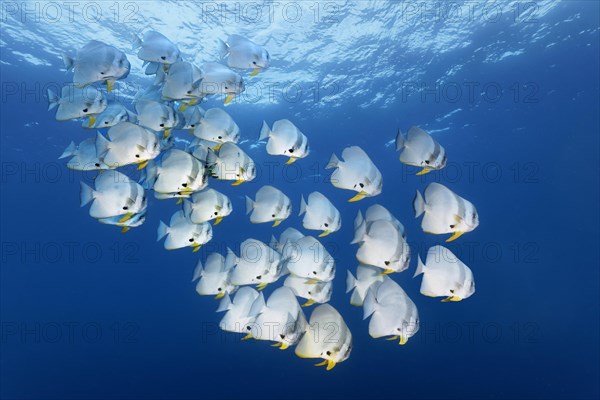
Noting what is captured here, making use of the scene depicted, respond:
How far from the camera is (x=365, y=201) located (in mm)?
42469

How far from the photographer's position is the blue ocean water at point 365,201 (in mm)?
16125

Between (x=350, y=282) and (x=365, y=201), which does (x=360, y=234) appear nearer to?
(x=350, y=282)

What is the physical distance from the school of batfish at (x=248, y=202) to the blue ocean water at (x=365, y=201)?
5.66 ft

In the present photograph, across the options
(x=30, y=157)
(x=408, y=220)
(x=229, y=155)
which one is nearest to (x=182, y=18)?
(x=229, y=155)

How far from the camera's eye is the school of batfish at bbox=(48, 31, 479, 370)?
4.70 m

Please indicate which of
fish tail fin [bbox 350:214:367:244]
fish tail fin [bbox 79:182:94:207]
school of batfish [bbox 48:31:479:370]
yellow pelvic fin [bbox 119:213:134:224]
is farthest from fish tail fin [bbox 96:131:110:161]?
fish tail fin [bbox 350:214:367:244]

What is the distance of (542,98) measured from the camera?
83.1 ft

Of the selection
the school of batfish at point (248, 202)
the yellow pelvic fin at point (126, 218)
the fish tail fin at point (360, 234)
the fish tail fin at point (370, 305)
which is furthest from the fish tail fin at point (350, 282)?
the yellow pelvic fin at point (126, 218)

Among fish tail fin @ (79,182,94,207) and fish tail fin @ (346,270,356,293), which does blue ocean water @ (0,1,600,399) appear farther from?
fish tail fin @ (79,182,94,207)

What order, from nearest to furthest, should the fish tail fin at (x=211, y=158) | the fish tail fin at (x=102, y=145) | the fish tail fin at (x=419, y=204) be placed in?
the fish tail fin at (x=419, y=204) → the fish tail fin at (x=102, y=145) → the fish tail fin at (x=211, y=158)

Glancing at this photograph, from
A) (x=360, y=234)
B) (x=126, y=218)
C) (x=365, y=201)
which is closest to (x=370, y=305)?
(x=360, y=234)

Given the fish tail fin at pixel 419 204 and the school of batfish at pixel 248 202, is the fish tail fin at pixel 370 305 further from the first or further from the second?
the fish tail fin at pixel 419 204

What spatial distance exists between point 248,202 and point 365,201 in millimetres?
37125

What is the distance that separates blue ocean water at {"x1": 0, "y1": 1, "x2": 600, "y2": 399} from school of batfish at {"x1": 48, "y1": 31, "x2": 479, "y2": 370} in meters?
1.73
